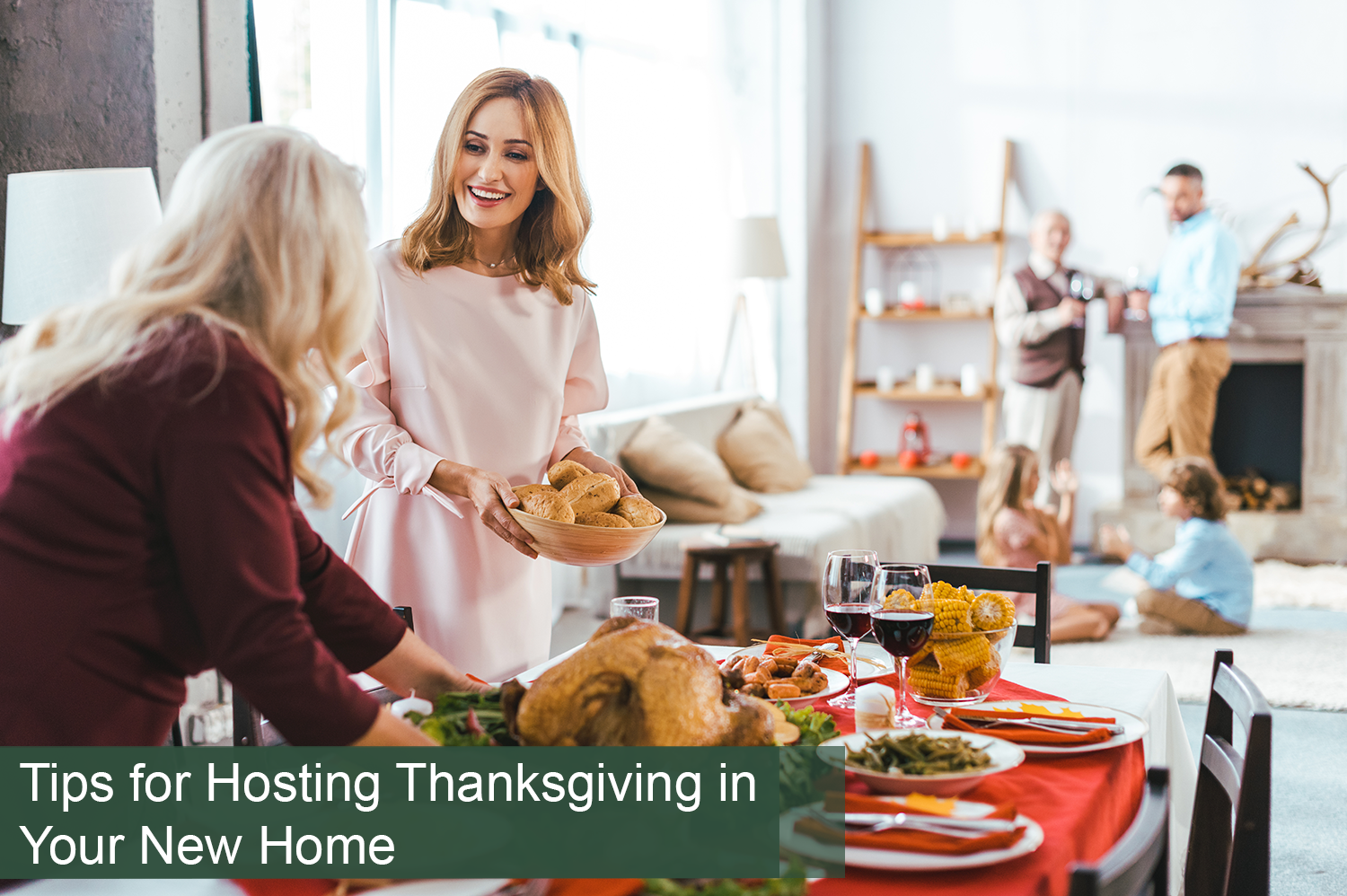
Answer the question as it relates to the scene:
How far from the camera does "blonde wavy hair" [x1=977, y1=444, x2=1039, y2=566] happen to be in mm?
5125

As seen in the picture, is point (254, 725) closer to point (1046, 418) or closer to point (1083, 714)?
point (1083, 714)

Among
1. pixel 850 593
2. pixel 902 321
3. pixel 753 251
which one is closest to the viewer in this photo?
pixel 850 593

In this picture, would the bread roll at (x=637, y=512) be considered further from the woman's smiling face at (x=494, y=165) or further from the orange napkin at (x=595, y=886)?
the orange napkin at (x=595, y=886)

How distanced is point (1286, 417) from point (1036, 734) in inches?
231

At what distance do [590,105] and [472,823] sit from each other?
14.8 ft

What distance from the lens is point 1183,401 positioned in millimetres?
6062

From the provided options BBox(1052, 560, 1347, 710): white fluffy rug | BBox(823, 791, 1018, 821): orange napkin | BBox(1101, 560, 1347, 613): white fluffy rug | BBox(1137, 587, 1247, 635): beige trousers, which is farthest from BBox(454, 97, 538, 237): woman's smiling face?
BBox(1101, 560, 1347, 613): white fluffy rug

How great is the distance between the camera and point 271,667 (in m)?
0.97

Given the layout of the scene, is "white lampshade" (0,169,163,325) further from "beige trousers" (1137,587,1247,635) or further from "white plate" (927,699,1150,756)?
"beige trousers" (1137,587,1247,635)

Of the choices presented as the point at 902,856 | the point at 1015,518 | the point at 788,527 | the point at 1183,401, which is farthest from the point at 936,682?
the point at 1183,401

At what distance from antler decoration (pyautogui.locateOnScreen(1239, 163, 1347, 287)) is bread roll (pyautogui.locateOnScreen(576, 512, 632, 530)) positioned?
5.59m

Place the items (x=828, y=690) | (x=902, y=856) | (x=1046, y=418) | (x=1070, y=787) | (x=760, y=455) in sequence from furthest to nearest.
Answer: (x=1046, y=418)
(x=760, y=455)
(x=828, y=690)
(x=1070, y=787)
(x=902, y=856)

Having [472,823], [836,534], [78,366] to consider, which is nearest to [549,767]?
[472,823]

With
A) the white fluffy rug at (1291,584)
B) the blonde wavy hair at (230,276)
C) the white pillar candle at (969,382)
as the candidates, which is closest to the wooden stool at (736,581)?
the white fluffy rug at (1291,584)
